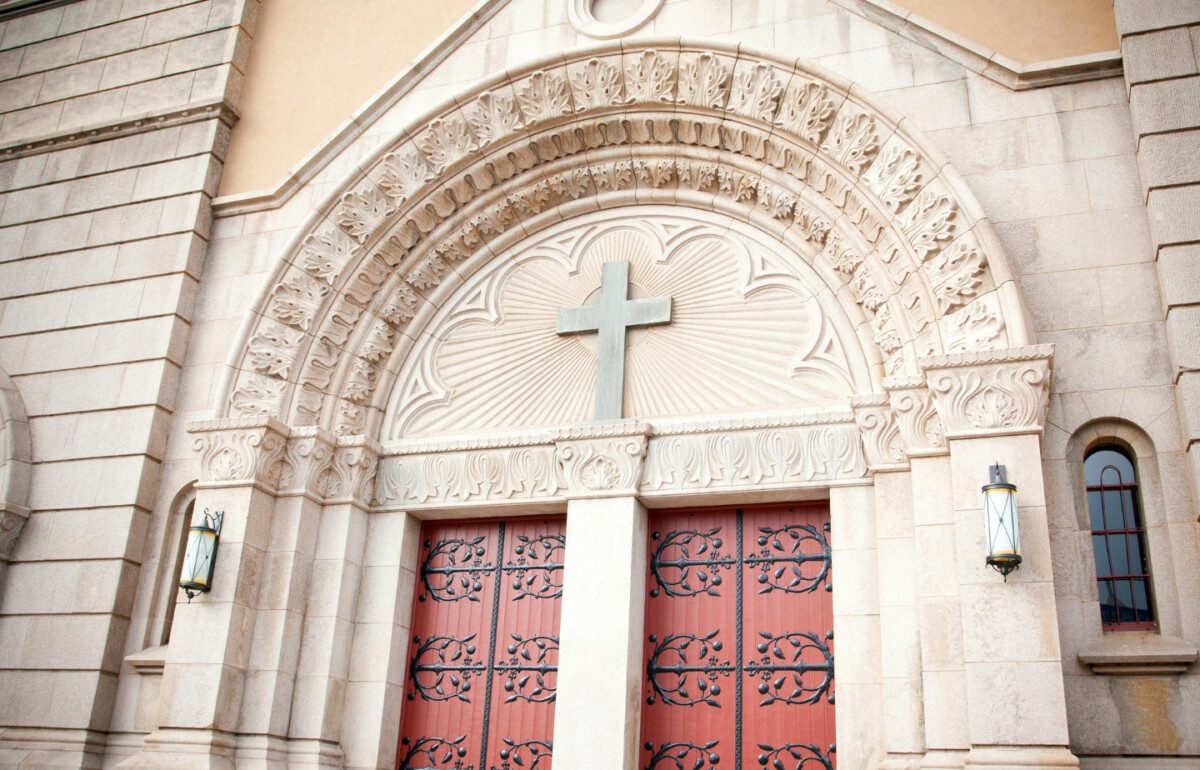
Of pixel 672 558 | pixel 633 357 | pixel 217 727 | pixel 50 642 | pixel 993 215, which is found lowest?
pixel 217 727

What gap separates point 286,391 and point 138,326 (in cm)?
163

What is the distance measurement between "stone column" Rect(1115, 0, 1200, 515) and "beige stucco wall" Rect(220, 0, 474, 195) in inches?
216

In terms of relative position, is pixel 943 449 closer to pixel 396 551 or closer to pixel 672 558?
pixel 672 558

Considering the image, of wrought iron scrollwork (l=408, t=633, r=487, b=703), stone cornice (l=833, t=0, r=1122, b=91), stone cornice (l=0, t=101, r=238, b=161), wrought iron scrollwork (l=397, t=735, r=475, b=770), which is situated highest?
stone cornice (l=0, t=101, r=238, b=161)

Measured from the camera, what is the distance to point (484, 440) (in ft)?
27.8

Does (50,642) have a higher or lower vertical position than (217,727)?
higher

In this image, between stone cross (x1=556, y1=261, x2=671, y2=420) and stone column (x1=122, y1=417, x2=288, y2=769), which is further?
stone cross (x1=556, y1=261, x2=671, y2=420)

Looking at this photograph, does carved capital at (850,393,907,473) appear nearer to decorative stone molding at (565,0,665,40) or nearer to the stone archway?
the stone archway

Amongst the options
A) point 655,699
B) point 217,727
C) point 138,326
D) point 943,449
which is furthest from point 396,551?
point 943,449

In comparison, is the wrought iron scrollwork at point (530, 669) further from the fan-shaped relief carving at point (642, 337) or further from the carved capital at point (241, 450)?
the carved capital at point (241, 450)

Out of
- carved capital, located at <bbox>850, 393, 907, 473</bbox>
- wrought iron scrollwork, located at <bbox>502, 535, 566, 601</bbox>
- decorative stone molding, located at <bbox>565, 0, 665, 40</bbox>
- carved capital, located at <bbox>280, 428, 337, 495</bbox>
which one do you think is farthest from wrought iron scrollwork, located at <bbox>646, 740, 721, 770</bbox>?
decorative stone molding, located at <bbox>565, 0, 665, 40</bbox>

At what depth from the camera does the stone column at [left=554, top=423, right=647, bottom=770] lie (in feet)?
23.9

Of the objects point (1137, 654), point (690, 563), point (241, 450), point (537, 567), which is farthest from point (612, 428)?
point (1137, 654)

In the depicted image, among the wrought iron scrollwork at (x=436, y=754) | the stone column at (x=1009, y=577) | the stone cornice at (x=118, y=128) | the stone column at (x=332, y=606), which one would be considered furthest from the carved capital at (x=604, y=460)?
the stone cornice at (x=118, y=128)
